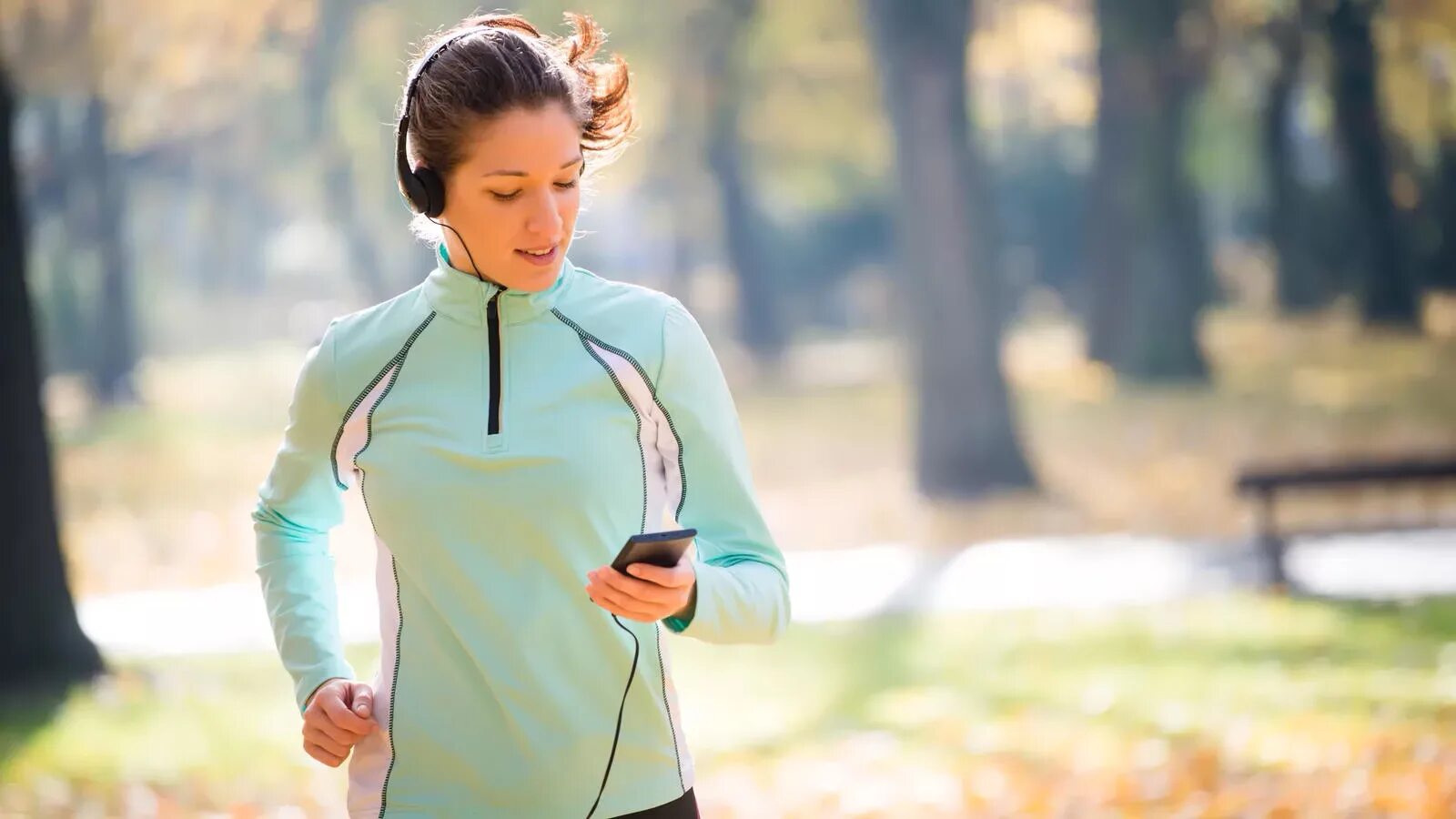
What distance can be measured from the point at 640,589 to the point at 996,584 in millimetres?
9893

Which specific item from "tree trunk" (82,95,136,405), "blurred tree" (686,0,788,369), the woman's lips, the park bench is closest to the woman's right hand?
the woman's lips

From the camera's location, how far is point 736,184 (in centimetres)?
3172

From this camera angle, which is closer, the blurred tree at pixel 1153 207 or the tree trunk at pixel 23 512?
the tree trunk at pixel 23 512

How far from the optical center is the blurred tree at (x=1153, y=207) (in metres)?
23.3

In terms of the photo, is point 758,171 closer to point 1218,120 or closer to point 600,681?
point 1218,120

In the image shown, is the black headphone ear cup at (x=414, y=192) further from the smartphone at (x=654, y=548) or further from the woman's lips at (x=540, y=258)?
the smartphone at (x=654, y=548)

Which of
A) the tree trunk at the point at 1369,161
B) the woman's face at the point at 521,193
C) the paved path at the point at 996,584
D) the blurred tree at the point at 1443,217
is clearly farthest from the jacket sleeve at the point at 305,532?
the blurred tree at the point at 1443,217

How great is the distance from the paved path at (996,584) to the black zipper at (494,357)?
26.5ft

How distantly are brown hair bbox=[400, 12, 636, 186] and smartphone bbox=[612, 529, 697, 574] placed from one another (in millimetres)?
669

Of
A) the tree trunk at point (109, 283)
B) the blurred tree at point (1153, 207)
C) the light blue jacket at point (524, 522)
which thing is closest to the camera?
the light blue jacket at point (524, 522)

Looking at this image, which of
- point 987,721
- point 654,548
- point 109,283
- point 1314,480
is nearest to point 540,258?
point 654,548

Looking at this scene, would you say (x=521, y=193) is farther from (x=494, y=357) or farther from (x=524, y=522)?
(x=524, y=522)

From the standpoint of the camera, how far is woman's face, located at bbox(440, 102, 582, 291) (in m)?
2.49

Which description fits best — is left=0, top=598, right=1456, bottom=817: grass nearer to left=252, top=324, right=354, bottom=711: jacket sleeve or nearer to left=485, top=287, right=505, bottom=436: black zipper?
left=252, top=324, right=354, bottom=711: jacket sleeve
